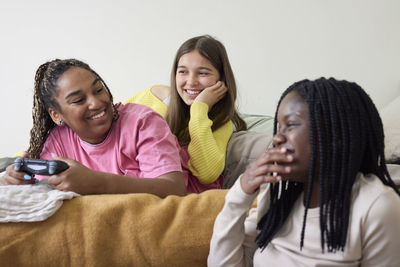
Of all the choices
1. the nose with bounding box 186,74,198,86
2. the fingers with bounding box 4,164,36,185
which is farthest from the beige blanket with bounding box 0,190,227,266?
the nose with bounding box 186,74,198,86

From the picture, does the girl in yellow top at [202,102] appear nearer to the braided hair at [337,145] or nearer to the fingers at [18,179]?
the fingers at [18,179]

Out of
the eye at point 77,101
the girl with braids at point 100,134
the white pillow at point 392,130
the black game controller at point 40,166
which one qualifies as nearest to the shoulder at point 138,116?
the girl with braids at point 100,134

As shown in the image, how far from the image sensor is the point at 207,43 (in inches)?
61.5

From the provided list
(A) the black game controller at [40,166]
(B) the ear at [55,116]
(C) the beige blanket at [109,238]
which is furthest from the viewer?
(B) the ear at [55,116]

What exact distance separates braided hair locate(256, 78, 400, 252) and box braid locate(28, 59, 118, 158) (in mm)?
702

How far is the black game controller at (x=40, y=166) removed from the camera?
96 centimetres

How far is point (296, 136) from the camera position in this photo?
2.25 feet

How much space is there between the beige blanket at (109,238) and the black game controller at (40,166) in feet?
0.43

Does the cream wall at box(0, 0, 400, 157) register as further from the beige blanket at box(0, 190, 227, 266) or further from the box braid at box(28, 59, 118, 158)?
the beige blanket at box(0, 190, 227, 266)

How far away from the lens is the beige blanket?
0.80 m

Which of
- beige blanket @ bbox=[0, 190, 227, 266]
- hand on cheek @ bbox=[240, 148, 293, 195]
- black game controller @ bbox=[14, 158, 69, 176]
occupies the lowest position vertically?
beige blanket @ bbox=[0, 190, 227, 266]

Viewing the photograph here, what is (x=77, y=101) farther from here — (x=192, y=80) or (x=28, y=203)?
(x=192, y=80)

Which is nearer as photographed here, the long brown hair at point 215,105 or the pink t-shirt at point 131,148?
the pink t-shirt at point 131,148

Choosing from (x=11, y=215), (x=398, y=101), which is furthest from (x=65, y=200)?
(x=398, y=101)
